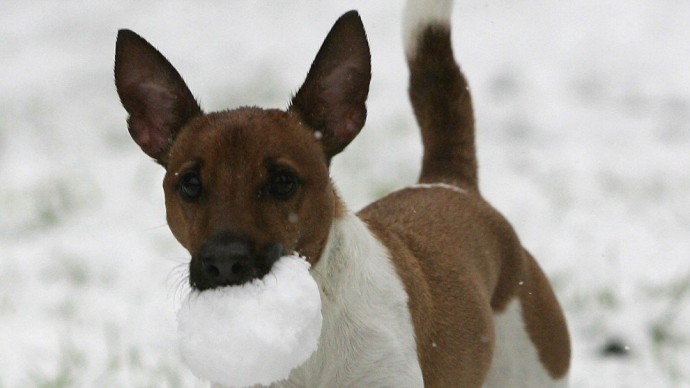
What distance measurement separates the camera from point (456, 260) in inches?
159

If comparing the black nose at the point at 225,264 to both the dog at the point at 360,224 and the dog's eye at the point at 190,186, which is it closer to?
the dog at the point at 360,224

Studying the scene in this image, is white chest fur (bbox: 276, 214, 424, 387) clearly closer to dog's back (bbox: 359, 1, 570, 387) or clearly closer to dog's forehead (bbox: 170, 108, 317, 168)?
dog's back (bbox: 359, 1, 570, 387)

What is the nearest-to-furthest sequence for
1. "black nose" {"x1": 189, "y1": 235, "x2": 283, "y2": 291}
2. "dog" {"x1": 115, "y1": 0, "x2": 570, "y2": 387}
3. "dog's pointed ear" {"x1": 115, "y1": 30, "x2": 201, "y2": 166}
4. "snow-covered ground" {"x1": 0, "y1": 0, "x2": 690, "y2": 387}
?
"black nose" {"x1": 189, "y1": 235, "x2": 283, "y2": 291} < "dog" {"x1": 115, "y1": 0, "x2": 570, "y2": 387} < "dog's pointed ear" {"x1": 115, "y1": 30, "x2": 201, "y2": 166} < "snow-covered ground" {"x1": 0, "y1": 0, "x2": 690, "y2": 387}

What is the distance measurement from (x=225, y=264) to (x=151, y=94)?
0.93 meters

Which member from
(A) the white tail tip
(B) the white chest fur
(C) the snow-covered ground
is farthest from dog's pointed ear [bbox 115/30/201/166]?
(A) the white tail tip

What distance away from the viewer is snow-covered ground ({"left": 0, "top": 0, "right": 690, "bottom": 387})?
5.48 metres

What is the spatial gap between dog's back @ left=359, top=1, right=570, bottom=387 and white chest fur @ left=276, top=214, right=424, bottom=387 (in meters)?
0.20

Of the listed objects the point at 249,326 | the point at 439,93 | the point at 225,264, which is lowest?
the point at 249,326

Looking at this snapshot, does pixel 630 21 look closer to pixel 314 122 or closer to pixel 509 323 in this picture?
pixel 509 323

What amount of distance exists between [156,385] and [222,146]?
2062 mm

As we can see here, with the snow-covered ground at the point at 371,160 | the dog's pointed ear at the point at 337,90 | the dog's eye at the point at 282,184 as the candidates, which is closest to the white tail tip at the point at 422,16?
the dog's pointed ear at the point at 337,90

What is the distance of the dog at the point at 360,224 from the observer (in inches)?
123

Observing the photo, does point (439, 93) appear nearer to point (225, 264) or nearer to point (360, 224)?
point (360, 224)

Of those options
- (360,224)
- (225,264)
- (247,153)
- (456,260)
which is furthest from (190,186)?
(456,260)
